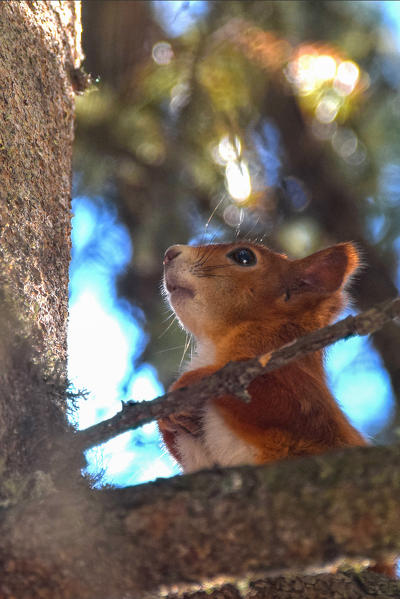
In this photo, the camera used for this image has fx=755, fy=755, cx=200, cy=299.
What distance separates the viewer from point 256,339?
2324mm

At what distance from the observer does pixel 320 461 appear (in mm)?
1038

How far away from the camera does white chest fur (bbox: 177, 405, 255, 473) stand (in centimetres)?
191

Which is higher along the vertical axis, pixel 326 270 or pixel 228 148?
pixel 228 148

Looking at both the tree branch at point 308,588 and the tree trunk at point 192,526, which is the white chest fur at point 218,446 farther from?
the tree trunk at point 192,526

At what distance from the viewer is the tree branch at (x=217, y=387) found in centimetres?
126

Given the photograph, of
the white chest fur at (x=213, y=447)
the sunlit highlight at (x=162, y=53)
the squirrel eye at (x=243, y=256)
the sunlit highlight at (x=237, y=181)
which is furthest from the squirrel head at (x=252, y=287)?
the sunlit highlight at (x=162, y=53)

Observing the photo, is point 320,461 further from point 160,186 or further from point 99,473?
point 160,186

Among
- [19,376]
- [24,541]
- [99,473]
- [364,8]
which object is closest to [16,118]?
[19,376]

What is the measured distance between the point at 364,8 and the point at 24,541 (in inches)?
125

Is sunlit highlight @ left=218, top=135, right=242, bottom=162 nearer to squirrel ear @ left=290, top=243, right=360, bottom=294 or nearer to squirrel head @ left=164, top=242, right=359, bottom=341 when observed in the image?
squirrel head @ left=164, top=242, right=359, bottom=341

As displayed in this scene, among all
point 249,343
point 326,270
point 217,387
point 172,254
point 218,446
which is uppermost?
point 172,254

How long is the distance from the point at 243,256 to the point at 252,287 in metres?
0.16

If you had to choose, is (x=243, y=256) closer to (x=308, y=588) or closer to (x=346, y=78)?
(x=346, y=78)

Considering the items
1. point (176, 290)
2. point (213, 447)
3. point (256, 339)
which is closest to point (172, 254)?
point (176, 290)
